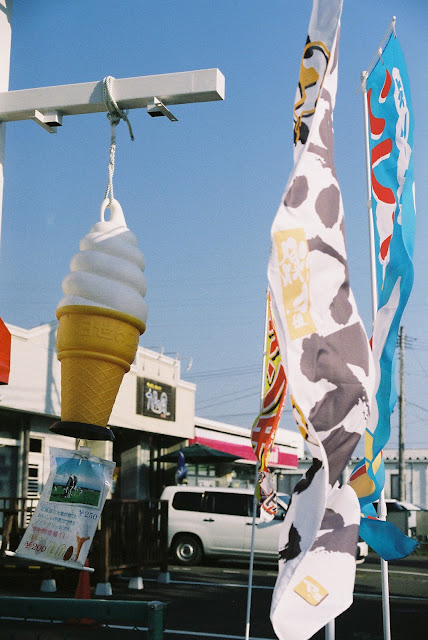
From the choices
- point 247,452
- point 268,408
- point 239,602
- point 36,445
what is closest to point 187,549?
point 36,445

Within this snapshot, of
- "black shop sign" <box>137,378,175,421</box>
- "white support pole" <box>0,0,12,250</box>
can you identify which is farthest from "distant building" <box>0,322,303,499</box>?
"white support pole" <box>0,0,12,250</box>

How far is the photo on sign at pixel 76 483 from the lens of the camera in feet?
9.60

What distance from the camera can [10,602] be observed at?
2.75 meters

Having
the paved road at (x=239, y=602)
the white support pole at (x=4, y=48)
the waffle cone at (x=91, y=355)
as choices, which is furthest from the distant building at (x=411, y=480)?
the waffle cone at (x=91, y=355)

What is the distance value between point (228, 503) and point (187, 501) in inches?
41.6

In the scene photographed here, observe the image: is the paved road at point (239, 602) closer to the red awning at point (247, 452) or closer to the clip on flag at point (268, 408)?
the clip on flag at point (268, 408)

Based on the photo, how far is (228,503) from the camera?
18391 mm

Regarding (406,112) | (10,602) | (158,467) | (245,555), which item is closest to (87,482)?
(10,602)

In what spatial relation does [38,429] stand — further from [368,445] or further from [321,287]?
[321,287]

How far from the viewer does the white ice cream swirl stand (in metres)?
2.99

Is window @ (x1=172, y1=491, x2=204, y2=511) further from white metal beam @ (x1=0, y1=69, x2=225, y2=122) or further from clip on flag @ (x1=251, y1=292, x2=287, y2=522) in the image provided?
white metal beam @ (x1=0, y1=69, x2=225, y2=122)

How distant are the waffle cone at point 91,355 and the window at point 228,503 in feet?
51.8

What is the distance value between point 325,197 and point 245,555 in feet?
53.5

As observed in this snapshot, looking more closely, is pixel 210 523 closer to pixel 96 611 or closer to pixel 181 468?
pixel 181 468
